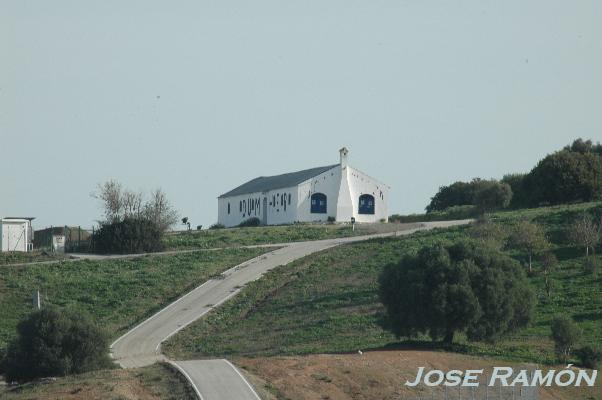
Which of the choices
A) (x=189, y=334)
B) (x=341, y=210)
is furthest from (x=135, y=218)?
(x=189, y=334)

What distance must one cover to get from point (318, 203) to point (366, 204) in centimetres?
389

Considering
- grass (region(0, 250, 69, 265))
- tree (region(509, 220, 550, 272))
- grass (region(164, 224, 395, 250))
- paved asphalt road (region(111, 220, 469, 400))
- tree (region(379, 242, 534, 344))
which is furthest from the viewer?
grass (region(164, 224, 395, 250))

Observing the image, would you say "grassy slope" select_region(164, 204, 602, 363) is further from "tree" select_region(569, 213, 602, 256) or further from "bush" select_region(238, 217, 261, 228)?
"bush" select_region(238, 217, 261, 228)

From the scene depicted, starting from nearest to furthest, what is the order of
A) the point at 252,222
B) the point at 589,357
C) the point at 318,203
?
the point at 589,357 < the point at 318,203 < the point at 252,222

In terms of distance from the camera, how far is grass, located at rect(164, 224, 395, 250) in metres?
82.1

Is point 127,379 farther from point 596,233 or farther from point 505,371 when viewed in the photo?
point 596,233

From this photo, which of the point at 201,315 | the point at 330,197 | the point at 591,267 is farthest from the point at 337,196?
the point at 201,315

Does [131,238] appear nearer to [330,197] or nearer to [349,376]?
[330,197]

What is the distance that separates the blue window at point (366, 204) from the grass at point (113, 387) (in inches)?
2138

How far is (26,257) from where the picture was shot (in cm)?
7550

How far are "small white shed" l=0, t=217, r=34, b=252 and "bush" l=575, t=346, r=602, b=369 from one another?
43.9m

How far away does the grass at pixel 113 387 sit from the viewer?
36281 mm

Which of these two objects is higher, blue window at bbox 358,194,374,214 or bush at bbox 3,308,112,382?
blue window at bbox 358,194,374,214

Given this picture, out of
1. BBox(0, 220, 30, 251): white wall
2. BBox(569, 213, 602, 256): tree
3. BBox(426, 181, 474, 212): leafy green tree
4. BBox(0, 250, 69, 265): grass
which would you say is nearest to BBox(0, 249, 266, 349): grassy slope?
BBox(0, 250, 69, 265): grass
